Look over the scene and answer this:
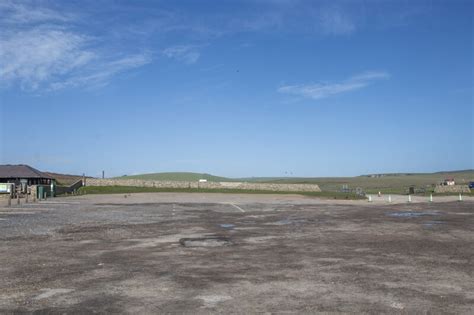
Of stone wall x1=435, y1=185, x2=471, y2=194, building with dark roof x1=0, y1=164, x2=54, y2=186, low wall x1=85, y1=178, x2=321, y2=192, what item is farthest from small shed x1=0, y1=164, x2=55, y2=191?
stone wall x1=435, y1=185, x2=471, y2=194

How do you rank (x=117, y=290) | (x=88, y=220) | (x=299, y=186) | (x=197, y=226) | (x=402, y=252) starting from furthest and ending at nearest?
Answer: (x=299, y=186) → (x=88, y=220) → (x=197, y=226) → (x=402, y=252) → (x=117, y=290)

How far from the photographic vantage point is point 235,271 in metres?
11.0

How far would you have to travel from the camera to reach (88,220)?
2498 centimetres

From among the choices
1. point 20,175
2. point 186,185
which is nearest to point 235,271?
point 20,175

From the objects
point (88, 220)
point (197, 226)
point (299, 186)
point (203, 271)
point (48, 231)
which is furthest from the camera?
point (299, 186)

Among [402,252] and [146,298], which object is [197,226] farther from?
[146,298]

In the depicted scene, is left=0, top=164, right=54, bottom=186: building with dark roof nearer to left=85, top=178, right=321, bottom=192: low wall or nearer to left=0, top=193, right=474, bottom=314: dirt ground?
left=85, top=178, right=321, bottom=192: low wall

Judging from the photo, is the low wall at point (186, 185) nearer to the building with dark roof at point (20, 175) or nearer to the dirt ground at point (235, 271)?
the building with dark roof at point (20, 175)

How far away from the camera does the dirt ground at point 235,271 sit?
8.09m

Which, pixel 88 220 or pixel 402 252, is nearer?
pixel 402 252

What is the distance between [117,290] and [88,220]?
1683cm

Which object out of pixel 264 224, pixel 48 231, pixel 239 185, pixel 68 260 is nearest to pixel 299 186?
pixel 239 185

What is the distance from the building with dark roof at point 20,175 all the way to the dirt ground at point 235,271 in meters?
58.3

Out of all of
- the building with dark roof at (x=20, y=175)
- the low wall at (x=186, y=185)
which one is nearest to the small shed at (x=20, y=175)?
the building with dark roof at (x=20, y=175)
